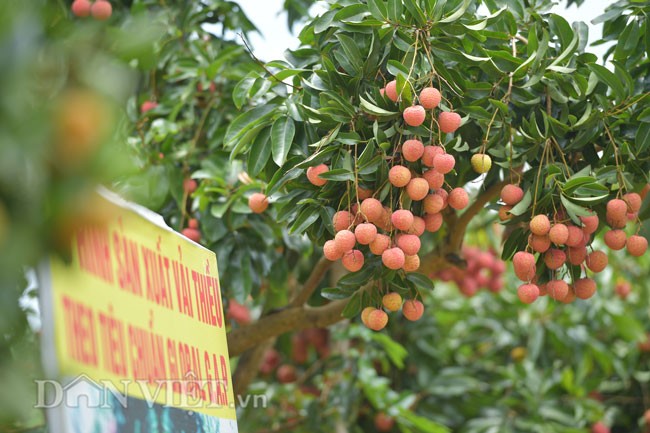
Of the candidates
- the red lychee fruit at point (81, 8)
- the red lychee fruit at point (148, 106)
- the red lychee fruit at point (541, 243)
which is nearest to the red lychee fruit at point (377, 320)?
the red lychee fruit at point (541, 243)

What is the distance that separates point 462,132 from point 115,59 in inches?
48.7

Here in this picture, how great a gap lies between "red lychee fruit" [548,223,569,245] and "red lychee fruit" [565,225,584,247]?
17 mm

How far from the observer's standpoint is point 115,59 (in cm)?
74

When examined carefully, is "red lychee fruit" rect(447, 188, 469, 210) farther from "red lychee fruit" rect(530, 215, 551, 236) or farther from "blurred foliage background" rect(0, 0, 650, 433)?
"blurred foliage background" rect(0, 0, 650, 433)

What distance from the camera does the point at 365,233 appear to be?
5.16 ft

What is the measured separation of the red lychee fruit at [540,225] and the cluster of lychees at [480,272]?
4.07ft

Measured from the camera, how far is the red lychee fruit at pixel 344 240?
1574 millimetres

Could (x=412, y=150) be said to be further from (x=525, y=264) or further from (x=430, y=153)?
(x=525, y=264)

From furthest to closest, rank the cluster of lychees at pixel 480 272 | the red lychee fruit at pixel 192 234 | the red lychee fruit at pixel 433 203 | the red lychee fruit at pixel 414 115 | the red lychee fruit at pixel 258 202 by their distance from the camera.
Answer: the cluster of lychees at pixel 480 272
the red lychee fruit at pixel 192 234
the red lychee fruit at pixel 258 202
the red lychee fruit at pixel 433 203
the red lychee fruit at pixel 414 115

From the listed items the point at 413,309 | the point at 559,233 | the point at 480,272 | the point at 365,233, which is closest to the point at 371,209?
the point at 365,233

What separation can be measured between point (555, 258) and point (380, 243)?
0.38 meters

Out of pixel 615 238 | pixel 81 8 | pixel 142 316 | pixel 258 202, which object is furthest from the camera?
pixel 81 8

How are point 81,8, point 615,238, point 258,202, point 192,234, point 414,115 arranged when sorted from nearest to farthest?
1. point 414,115
2. point 615,238
3. point 258,202
4. point 192,234
5. point 81,8

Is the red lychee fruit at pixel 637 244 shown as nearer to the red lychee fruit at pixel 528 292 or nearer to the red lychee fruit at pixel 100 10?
the red lychee fruit at pixel 528 292
